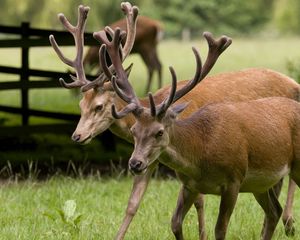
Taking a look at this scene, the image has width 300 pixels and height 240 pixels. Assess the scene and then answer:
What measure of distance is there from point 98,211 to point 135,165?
8.60 ft

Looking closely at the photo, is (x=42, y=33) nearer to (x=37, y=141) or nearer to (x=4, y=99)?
(x=37, y=141)

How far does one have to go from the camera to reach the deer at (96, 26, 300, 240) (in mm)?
5875

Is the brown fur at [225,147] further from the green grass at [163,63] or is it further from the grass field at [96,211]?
the green grass at [163,63]

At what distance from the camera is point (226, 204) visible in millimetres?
6172

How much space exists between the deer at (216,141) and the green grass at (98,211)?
0.72 m

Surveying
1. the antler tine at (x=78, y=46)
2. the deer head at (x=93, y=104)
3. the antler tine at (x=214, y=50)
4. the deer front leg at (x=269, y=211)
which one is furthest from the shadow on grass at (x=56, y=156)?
the antler tine at (x=214, y=50)

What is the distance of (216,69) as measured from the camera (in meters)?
26.3

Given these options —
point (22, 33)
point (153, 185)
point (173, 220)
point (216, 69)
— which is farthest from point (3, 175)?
point (216, 69)

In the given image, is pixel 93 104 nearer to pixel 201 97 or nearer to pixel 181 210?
pixel 201 97

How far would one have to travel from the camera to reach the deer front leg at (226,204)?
6129mm

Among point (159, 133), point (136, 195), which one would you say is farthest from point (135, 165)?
point (136, 195)

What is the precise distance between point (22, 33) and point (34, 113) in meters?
1.06

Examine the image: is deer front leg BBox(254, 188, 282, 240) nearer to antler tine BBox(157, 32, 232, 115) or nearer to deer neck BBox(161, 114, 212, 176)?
deer neck BBox(161, 114, 212, 176)

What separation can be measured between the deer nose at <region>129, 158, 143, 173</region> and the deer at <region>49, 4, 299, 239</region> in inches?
41.8
